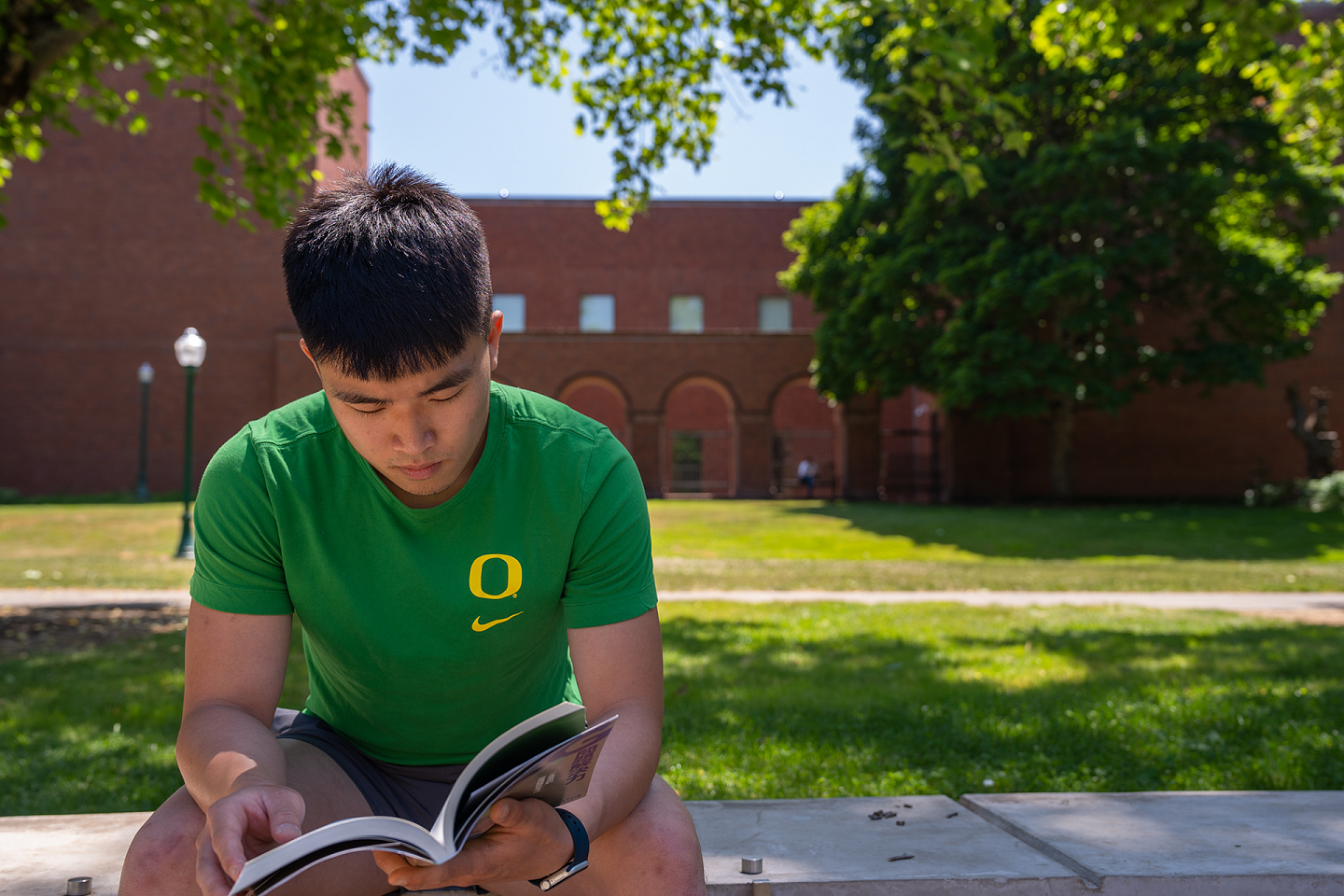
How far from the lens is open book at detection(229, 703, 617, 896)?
1230 mm

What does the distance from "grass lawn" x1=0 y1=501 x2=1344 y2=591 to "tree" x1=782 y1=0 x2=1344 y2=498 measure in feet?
11.0

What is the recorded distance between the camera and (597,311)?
36688mm

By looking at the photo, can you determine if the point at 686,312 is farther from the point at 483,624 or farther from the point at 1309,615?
the point at 483,624

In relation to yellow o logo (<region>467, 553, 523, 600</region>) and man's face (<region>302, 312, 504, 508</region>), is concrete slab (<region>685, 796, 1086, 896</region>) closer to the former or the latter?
yellow o logo (<region>467, 553, 523, 600</region>)

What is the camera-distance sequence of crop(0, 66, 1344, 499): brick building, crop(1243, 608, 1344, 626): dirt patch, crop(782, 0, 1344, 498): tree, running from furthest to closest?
crop(0, 66, 1344, 499): brick building < crop(782, 0, 1344, 498): tree < crop(1243, 608, 1344, 626): dirt patch

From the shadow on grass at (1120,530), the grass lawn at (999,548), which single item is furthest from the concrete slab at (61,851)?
the shadow on grass at (1120,530)

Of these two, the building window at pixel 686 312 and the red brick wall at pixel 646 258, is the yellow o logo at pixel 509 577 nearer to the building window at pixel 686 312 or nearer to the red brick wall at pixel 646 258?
the red brick wall at pixel 646 258

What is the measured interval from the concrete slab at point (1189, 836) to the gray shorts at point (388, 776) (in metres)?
1.53

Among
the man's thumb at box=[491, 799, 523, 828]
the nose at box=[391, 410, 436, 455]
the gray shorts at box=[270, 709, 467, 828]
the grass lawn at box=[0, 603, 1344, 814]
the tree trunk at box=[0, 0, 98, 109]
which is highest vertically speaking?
the tree trunk at box=[0, 0, 98, 109]

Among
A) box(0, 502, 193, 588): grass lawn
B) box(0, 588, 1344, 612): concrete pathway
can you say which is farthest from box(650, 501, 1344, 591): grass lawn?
box(0, 502, 193, 588): grass lawn

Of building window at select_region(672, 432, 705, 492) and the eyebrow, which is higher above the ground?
the eyebrow

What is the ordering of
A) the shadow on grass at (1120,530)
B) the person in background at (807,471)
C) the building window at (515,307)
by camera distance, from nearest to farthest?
the shadow on grass at (1120,530)
the person in background at (807,471)
the building window at (515,307)

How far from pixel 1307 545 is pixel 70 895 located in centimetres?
1848

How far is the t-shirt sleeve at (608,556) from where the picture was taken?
1.83 m
